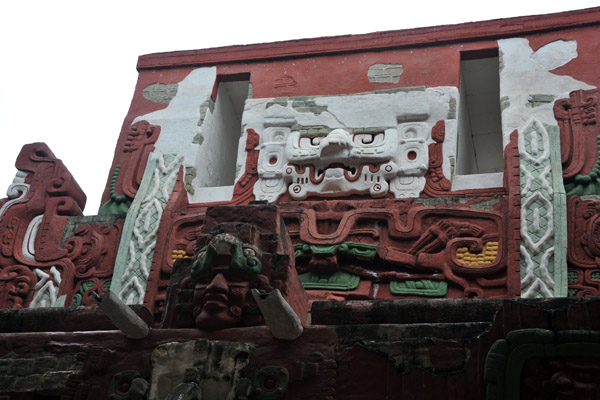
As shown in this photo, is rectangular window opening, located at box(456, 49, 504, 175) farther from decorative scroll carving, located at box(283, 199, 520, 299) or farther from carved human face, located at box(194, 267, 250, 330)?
carved human face, located at box(194, 267, 250, 330)

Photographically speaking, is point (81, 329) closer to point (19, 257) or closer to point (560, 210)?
point (19, 257)

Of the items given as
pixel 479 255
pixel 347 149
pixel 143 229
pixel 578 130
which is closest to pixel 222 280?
pixel 479 255

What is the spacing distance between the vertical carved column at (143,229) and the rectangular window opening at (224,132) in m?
0.40

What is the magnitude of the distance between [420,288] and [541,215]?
1273mm

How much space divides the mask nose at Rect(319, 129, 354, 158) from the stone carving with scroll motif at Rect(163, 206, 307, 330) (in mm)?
2920

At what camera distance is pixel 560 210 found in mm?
7996

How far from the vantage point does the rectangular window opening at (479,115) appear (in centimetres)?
970

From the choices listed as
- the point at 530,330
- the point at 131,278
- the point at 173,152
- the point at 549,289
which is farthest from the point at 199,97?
the point at 530,330

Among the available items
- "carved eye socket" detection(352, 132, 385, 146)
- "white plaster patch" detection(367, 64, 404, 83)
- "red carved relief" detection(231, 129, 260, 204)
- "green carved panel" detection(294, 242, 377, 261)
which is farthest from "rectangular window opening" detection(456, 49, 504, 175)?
"red carved relief" detection(231, 129, 260, 204)

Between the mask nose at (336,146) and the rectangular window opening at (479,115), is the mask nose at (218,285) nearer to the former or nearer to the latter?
the mask nose at (336,146)

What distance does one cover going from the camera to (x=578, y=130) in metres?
8.60

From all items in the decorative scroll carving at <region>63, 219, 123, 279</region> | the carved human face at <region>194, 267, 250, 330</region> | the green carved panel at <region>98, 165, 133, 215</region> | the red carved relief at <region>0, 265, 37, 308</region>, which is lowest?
the carved human face at <region>194, 267, 250, 330</region>

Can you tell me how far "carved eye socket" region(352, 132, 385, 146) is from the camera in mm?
9086

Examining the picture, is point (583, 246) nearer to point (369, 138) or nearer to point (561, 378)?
point (369, 138)
